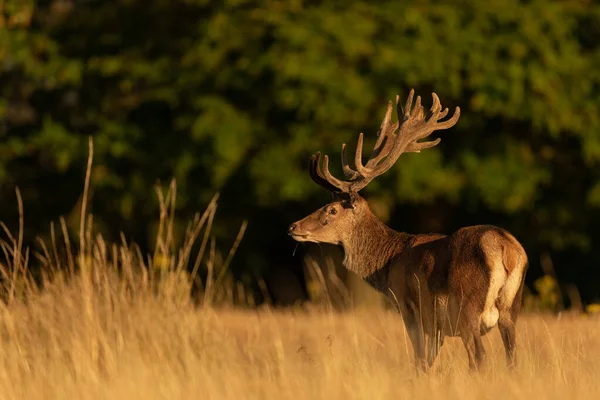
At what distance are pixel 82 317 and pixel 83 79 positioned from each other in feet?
29.8

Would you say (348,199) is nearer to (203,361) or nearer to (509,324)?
(509,324)

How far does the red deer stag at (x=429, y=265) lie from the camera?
723 cm

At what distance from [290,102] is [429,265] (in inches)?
287

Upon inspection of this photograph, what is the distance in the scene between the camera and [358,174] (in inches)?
338

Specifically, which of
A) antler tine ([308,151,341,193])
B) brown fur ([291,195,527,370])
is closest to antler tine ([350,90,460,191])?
antler tine ([308,151,341,193])

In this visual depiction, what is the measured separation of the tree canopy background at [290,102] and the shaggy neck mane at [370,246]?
5.86 m

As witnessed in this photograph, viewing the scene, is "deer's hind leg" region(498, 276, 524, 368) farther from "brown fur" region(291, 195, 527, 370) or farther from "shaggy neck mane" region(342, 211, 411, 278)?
"shaggy neck mane" region(342, 211, 411, 278)

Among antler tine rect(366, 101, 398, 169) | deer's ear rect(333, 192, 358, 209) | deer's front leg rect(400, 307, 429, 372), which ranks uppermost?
antler tine rect(366, 101, 398, 169)

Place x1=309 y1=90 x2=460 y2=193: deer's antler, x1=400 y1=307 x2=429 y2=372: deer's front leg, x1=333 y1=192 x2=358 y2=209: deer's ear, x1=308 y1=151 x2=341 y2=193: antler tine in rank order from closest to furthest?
x1=400 y1=307 x2=429 y2=372: deer's front leg < x1=309 y1=90 x2=460 y2=193: deer's antler < x1=308 y1=151 x2=341 y2=193: antler tine < x1=333 y1=192 x2=358 y2=209: deer's ear

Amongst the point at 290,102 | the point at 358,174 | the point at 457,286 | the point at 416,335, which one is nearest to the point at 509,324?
the point at 457,286

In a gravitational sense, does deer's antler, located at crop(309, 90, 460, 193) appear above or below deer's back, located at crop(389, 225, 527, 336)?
above

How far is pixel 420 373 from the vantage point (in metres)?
6.73

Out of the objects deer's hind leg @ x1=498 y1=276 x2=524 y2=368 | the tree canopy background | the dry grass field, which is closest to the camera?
the dry grass field

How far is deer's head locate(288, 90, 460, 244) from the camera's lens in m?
8.50
